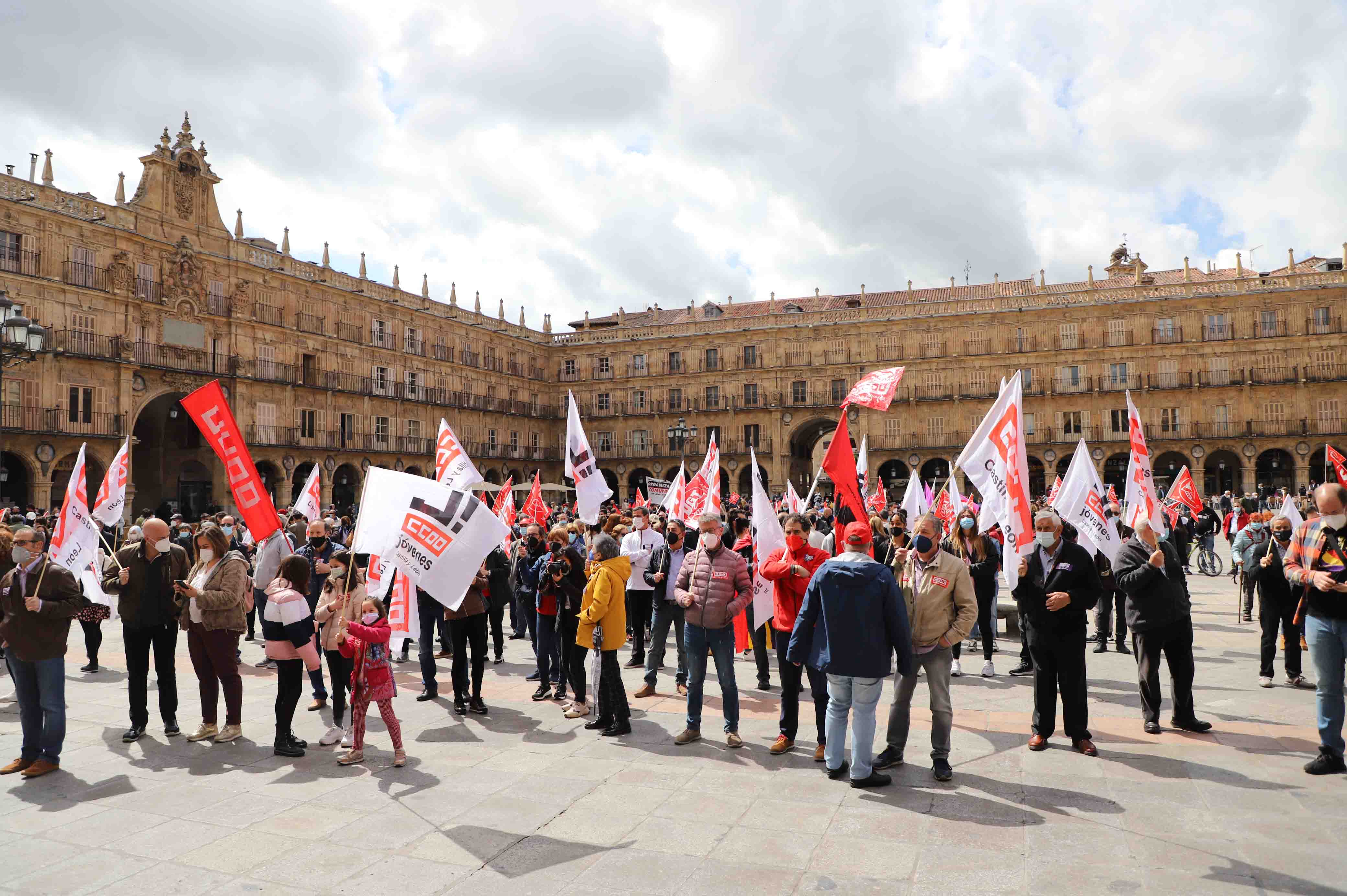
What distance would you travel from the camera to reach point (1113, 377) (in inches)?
1708

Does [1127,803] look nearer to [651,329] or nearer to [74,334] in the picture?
[74,334]

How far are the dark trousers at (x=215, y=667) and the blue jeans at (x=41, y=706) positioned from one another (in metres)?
0.86

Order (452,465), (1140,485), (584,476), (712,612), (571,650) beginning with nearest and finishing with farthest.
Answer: (712,612) → (571,650) → (1140,485) → (452,465) → (584,476)

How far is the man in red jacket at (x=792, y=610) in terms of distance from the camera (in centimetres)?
640

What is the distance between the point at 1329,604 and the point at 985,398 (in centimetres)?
4005

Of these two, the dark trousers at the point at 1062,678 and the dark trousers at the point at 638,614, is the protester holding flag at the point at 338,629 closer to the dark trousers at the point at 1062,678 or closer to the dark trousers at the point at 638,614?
the dark trousers at the point at 638,614

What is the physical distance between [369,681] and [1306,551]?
21.4 ft

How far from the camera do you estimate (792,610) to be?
273 inches

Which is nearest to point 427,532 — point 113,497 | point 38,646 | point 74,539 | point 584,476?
point 38,646

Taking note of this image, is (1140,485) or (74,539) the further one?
(1140,485)

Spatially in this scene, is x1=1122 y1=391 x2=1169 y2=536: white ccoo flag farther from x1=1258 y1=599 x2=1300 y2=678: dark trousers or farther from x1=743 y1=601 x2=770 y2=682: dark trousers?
x1=743 y1=601 x2=770 y2=682: dark trousers

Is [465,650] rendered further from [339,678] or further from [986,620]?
[986,620]

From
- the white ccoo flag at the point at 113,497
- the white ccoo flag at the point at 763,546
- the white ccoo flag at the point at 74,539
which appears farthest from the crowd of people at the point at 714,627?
the white ccoo flag at the point at 113,497

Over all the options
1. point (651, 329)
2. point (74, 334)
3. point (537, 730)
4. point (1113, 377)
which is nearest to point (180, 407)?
point (74, 334)
